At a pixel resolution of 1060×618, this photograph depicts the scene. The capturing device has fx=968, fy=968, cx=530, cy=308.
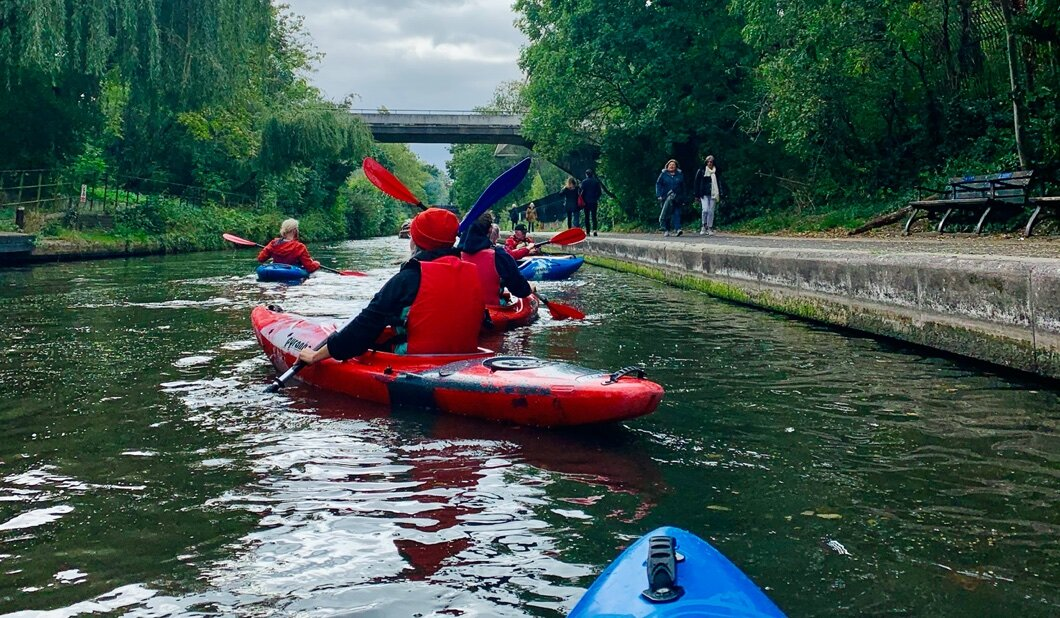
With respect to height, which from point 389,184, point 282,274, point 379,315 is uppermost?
point 389,184

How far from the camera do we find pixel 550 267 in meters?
14.4

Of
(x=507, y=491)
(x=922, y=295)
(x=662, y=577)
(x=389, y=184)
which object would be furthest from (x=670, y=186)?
(x=662, y=577)

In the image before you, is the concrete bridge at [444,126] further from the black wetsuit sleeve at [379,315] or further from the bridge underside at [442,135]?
the black wetsuit sleeve at [379,315]

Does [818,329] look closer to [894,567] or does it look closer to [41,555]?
[894,567]

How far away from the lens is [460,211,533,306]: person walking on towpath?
7.66 meters

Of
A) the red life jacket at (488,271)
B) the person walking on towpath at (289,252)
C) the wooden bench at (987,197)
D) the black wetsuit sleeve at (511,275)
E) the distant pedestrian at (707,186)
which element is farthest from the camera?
the distant pedestrian at (707,186)

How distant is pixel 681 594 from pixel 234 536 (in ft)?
6.87

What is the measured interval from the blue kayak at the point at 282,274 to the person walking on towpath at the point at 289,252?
0.71 feet

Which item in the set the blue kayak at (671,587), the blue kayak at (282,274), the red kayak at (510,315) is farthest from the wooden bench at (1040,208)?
the blue kayak at (671,587)

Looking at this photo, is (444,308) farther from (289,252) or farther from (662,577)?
(289,252)

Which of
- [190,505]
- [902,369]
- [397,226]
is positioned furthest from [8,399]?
[397,226]

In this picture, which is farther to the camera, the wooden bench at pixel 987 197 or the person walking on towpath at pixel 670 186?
the person walking on towpath at pixel 670 186

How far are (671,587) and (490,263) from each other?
682cm

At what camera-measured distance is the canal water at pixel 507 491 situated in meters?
3.01
